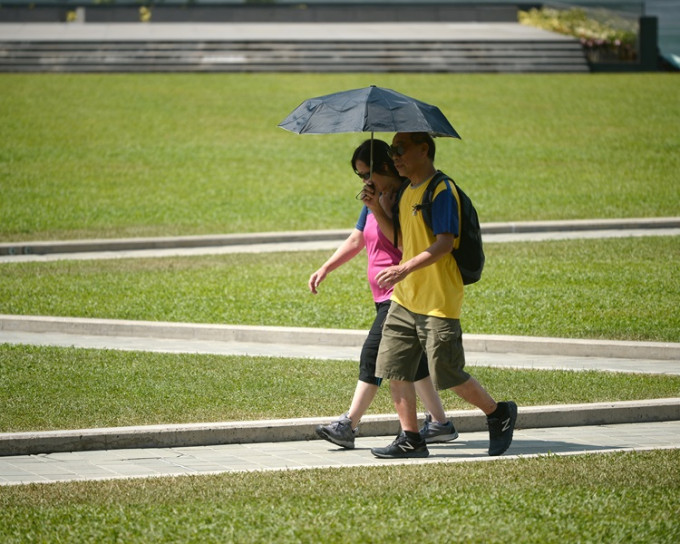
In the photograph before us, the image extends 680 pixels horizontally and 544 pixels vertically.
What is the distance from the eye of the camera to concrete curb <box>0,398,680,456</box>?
716cm

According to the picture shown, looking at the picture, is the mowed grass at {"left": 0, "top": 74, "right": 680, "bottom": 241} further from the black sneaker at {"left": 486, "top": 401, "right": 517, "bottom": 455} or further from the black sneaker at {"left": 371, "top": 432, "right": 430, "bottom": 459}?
the black sneaker at {"left": 486, "top": 401, "right": 517, "bottom": 455}

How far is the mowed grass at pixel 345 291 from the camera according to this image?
438 inches

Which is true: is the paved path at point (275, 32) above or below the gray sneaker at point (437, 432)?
above

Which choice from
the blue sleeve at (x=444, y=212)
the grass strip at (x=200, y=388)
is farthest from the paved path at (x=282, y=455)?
the blue sleeve at (x=444, y=212)

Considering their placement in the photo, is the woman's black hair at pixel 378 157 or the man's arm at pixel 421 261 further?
the woman's black hair at pixel 378 157

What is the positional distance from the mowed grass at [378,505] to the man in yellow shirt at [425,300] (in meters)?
0.48

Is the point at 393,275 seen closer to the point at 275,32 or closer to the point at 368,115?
the point at 368,115

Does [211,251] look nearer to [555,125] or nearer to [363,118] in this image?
[363,118]

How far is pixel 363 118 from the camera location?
22.0ft

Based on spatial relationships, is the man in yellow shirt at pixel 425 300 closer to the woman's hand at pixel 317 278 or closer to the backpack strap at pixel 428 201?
the backpack strap at pixel 428 201

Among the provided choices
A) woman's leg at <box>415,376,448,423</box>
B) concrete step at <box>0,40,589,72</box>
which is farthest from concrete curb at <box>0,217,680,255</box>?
concrete step at <box>0,40,589,72</box>

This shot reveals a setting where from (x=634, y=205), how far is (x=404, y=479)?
13705mm

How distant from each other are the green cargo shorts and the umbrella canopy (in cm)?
104

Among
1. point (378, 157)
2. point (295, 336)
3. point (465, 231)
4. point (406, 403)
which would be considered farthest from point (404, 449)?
point (295, 336)
